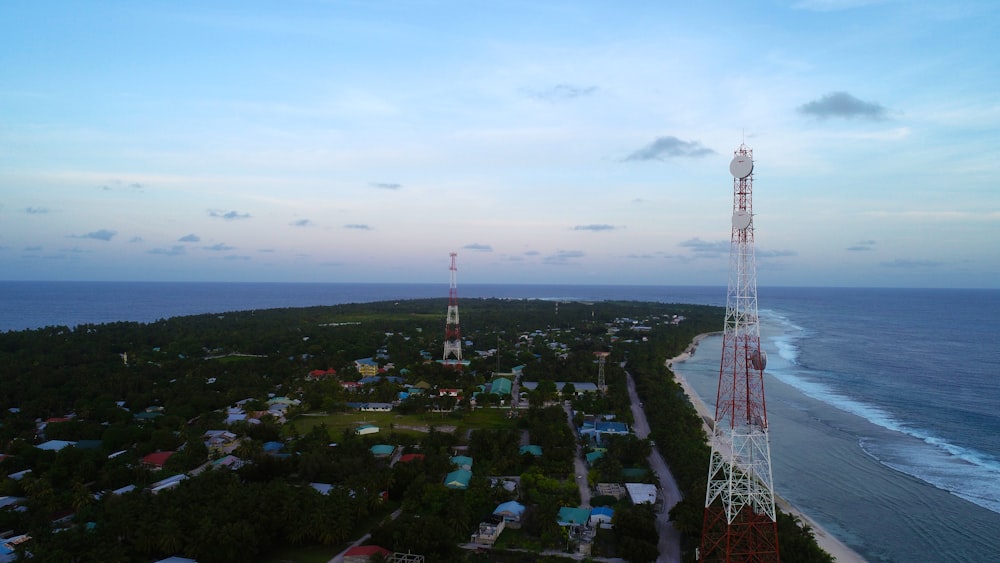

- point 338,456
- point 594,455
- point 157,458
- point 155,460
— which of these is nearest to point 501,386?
point 594,455

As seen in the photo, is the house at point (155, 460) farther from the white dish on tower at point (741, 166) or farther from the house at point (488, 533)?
the white dish on tower at point (741, 166)

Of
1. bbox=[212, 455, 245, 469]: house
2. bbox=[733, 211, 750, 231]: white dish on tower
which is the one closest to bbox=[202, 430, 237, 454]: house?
bbox=[212, 455, 245, 469]: house

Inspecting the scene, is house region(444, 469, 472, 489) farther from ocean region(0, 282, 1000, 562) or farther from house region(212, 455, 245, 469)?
ocean region(0, 282, 1000, 562)

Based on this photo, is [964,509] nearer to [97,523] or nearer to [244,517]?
[244,517]

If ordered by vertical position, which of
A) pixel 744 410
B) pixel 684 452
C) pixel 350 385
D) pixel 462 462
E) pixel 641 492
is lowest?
pixel 641 492

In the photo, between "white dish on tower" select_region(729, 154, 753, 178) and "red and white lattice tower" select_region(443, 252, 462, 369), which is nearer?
"white dish on tower" select_region(729, 154, 753, 178)

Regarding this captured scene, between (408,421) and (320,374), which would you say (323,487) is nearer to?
(408,421)

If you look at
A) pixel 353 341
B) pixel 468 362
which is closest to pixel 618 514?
pixel 468 362
